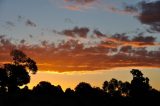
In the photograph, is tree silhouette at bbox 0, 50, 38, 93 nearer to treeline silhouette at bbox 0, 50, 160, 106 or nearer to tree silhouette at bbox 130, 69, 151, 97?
treeline silhouette at bbox 0, 50, 160, 106

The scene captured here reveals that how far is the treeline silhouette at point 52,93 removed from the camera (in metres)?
130

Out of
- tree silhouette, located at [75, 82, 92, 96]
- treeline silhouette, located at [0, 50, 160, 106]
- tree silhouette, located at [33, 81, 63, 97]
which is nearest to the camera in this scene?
treeline silhouette, located at [0, 50, 160, 106]

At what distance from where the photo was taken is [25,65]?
186625mm

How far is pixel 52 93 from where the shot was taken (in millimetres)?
148750

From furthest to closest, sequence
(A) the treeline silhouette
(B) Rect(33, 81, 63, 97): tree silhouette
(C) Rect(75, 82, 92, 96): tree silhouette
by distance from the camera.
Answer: (B) Rect(33, 81, 63, 97): tree silhouette → (C) Rect(75, 82, 92, 96): tree silhouette → (A) the treeline silhouette

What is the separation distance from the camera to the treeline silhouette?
427 ft

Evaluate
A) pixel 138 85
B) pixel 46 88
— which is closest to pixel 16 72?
pixel 46 88

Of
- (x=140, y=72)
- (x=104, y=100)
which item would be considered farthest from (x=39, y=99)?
(x=140, y=72)

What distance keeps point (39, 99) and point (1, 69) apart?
6021cm

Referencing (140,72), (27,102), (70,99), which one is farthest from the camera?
(140,72)

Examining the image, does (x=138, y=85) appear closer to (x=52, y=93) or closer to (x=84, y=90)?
(x=84, y=90)

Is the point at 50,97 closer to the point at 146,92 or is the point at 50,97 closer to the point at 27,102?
the point at 27,102

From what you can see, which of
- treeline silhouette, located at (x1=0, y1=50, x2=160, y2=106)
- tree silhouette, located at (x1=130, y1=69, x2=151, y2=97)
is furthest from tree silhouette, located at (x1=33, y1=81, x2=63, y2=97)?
tree silhouette, located at (x1=130, y1=69, x2=151, y2=97)

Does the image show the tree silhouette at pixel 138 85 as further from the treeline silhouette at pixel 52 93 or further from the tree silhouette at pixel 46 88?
the tree silhouette at pixel 46 88
